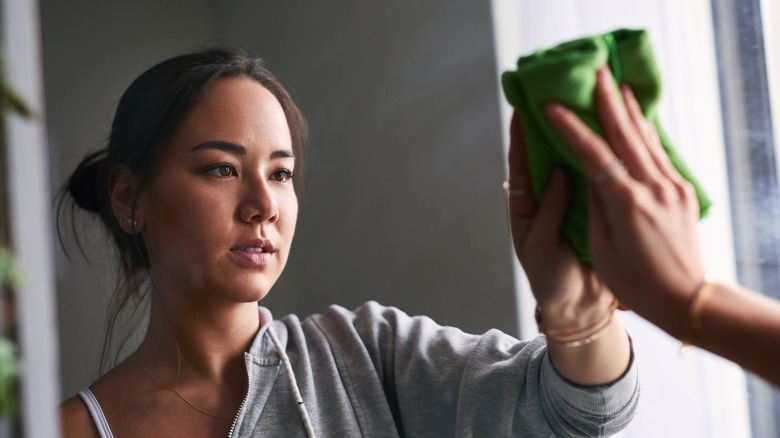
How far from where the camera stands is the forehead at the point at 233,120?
2.35ft

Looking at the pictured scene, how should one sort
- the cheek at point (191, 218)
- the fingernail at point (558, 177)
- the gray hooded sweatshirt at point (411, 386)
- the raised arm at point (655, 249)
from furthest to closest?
the cheek at point (191, 218) < the gray hooded sweatshirt at point (411, 386) < the fingernail at point (558, 177) < the raised arm at point (655, 249)

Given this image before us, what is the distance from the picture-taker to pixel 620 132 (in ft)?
1.39

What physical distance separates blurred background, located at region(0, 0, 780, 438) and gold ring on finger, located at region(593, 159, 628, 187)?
429mm

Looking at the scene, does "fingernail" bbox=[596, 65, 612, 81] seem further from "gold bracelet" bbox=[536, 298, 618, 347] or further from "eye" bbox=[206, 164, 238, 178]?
"eye" bbox=[206, 164, 238, 178]

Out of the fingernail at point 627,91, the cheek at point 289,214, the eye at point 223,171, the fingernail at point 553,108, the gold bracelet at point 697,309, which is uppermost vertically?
the fingernail at point 627,91

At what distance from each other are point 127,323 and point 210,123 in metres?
0.28

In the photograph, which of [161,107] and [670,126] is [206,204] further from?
[670,126]

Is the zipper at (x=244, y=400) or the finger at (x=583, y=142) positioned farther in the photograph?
the zipper at (x=244, y=400)

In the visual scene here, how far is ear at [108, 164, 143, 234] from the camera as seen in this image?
0.76 m

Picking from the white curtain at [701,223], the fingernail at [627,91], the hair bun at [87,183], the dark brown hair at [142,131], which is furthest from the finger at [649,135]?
the hair bun at [87,183]

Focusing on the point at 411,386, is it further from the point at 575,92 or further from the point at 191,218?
the point at 575,92

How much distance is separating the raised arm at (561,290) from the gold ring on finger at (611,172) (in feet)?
0.23

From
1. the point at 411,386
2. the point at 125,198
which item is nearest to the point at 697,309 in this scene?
the point at 411,386

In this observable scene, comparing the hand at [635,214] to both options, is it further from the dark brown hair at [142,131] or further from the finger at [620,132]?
the dark brown hair at [142,131]
